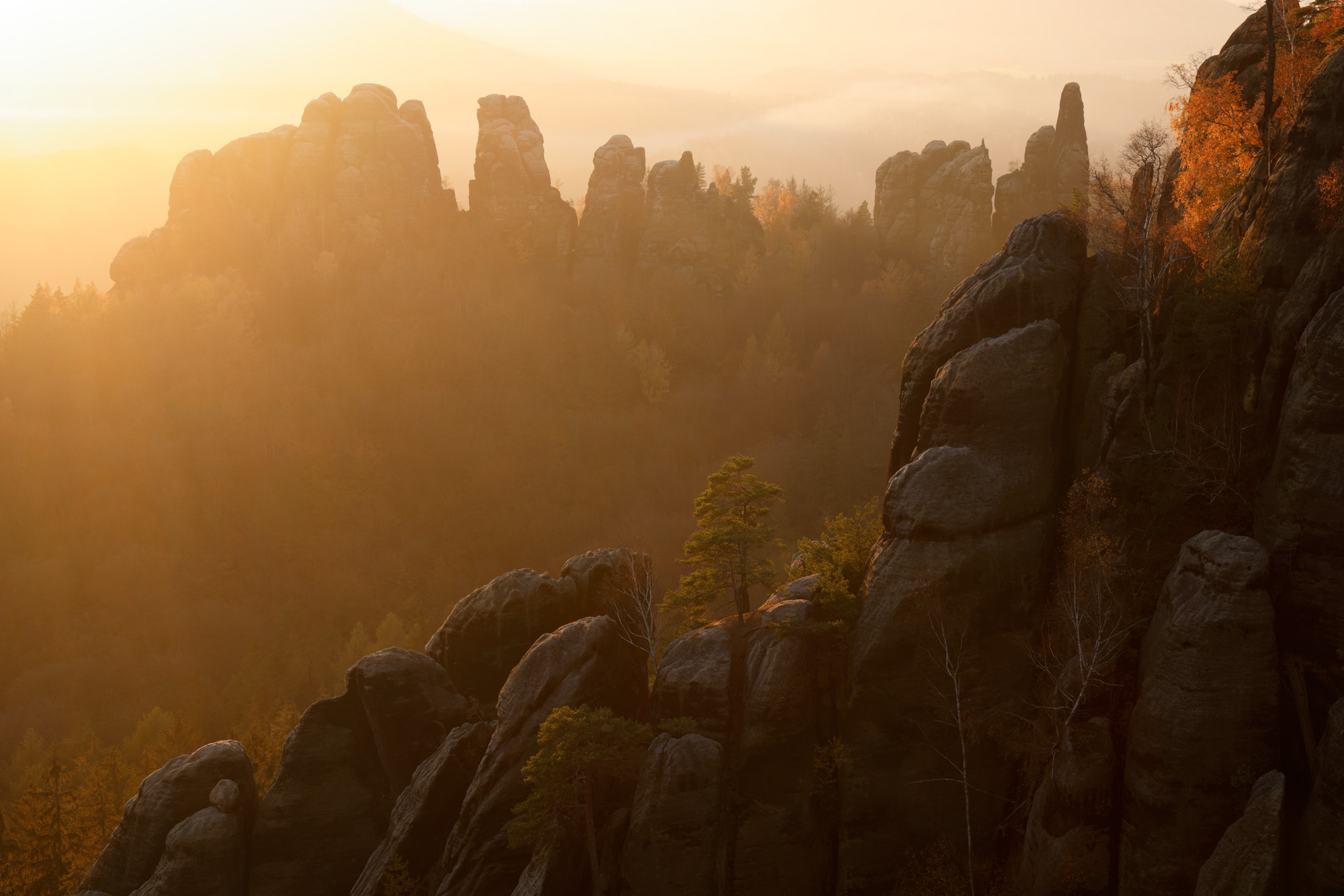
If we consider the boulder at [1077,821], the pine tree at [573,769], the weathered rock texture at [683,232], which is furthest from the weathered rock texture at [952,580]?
the weathered rock texture at [683,232]

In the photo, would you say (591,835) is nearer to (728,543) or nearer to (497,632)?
(497,632)

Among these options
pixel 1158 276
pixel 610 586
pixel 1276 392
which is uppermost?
pixel 1158 276

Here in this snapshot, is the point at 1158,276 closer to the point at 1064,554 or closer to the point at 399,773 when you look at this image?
the point at 1064,554

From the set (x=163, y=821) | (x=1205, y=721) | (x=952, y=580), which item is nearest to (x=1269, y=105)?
(x=952, y=580)

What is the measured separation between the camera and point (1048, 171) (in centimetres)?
7488

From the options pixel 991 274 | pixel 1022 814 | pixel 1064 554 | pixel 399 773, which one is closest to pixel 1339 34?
pixel 991 274

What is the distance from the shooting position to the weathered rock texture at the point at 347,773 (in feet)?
89.6

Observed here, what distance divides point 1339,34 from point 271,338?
3022 inches

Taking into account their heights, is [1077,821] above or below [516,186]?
below

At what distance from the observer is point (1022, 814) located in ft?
75.6

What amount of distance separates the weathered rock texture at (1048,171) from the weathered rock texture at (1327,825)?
201ft

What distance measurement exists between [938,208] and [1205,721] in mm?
74897

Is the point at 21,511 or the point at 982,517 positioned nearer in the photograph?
the point at 982,517

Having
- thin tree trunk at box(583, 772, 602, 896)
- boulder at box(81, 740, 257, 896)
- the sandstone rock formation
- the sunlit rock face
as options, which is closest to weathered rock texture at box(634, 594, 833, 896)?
thin tree trunk at box(583, 772, 602, 896)
